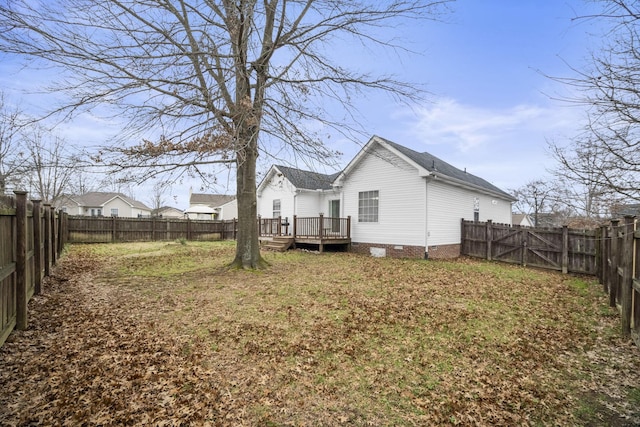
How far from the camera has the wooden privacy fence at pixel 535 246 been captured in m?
11.9

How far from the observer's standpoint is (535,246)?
1334 centimetres

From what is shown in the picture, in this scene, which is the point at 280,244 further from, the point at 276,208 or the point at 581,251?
the point at 581,251

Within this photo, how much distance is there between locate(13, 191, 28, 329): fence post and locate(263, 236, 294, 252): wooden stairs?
38.6 ft

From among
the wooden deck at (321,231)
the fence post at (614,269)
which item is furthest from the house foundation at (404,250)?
the fence post at (614,269)

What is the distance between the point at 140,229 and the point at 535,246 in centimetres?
2301

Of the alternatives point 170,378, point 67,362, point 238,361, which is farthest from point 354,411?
point 67,362

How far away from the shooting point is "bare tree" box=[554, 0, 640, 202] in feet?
12.1

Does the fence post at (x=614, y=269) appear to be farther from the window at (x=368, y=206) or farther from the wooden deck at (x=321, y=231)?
A: the wooden deck at (x=321, y=231)

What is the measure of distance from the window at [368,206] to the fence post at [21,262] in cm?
1305

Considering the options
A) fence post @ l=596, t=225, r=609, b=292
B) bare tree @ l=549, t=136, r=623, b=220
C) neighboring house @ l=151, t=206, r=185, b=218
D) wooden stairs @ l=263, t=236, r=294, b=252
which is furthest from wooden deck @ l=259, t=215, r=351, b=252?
neighboring house @ l=151, t=206, r=185, b=218

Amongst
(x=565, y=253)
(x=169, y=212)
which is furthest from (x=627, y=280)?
(x=169, y=212)

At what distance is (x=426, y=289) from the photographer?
8500 mm

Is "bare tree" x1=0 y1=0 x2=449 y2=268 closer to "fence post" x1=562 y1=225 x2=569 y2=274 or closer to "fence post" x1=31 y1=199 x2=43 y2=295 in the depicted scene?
"fence post" x1=31 y1=199 x2=43 y2=295

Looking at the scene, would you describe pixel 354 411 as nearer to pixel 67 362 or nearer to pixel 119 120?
pixel 67 362
